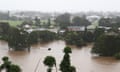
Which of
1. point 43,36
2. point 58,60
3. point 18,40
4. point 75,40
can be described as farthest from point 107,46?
point 43,36

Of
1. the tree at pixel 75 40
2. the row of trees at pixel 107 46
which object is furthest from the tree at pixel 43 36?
the row of trees at pixel 107 46

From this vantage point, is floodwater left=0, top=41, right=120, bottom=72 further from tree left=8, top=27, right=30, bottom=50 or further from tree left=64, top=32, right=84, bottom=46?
tree left=64, top=32, right=84, bottom=46

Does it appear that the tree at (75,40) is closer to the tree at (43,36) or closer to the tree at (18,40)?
the tree at (43,36)

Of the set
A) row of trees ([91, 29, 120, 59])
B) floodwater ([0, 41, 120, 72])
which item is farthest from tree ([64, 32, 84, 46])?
row of trees ([91, 29, 120, 59])

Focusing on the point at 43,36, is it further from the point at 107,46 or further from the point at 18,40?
the point at 107,46

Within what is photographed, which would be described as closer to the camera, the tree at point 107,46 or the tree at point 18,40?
the tree at point 107,46

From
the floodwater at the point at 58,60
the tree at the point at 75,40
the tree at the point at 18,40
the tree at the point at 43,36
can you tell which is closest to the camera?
the floodwater at the point at 58,60

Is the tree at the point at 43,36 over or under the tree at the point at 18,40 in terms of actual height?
under

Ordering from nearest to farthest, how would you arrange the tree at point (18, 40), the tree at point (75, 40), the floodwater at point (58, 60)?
the floodwater at point (58, 60), the tree at point (18, 40), the tree at point (75, 40)
